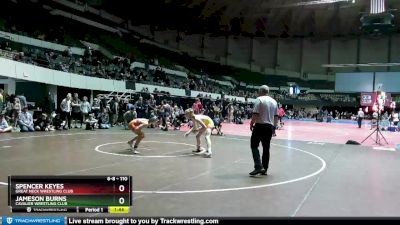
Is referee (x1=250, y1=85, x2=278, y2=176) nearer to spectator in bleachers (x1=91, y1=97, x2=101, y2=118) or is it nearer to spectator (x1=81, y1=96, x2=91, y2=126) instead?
spectator (x1=81, y1=96, x2=91, y2=126)

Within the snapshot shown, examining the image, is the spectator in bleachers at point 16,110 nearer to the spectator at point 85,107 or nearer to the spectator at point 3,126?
the spectator at point 3,126

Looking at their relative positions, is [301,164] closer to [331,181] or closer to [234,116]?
[331,181]

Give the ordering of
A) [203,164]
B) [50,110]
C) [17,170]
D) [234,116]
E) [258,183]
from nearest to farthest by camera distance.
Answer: [258,183], [17,170], [203,164], [50,110], [234,116]

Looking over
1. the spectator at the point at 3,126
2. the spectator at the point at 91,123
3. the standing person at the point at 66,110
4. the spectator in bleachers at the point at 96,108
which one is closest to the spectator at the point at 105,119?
the spectator in bleachers at the point at 96,108

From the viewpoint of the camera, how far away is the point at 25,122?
16.7 m

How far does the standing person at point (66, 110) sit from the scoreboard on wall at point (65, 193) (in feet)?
49.4

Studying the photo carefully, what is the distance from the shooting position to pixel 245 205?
5.19m

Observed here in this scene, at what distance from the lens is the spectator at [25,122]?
648 inches

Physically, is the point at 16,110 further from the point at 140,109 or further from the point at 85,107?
the point at 140,109

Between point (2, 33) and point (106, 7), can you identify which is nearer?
point (2, 33)

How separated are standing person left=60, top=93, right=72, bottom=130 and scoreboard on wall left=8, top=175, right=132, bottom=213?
1505 centimetres

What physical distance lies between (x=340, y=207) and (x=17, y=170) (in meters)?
6.00

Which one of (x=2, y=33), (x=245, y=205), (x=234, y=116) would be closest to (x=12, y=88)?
(x=2, y=33)

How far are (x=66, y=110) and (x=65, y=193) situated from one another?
50.9 ft
